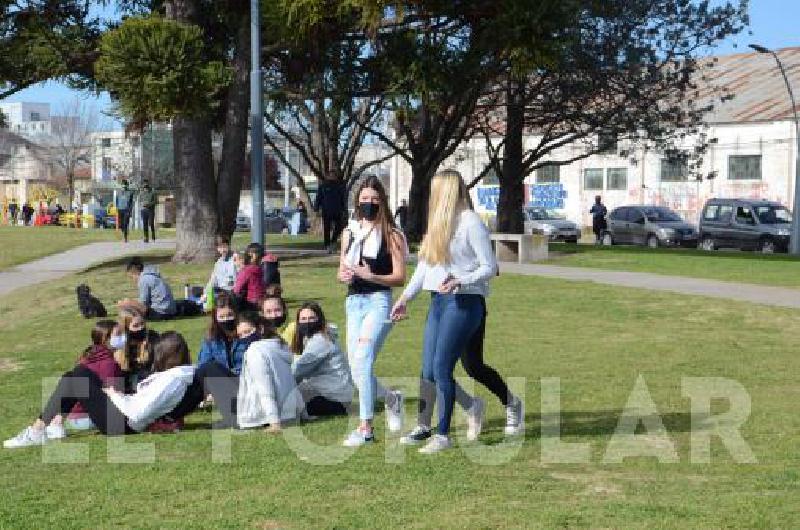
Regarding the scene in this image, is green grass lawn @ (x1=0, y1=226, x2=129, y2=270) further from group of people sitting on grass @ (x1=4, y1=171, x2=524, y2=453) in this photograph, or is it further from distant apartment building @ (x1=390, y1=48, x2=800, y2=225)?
group of people sitting on grass @ (x1=4, y1=171, x2=524, y2=453)

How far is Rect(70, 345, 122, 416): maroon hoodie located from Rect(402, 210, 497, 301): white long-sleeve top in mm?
2645

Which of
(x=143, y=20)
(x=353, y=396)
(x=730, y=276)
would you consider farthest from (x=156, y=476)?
(x=730, y=276)

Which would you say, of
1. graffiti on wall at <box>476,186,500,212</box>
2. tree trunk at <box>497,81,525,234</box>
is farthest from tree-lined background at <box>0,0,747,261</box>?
graffiti on wall at <box>476,186,500,212</box>

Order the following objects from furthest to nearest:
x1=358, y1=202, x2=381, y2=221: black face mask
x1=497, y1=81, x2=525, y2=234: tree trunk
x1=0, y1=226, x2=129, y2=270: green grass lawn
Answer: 1. x1=497, y1=81, x2=525, y2=234: tree trunk
2. x1=0, y1=226, x2=129, y2=270: green grass lawn
3. x1=358, y1=202, x2=381, y2=221: black face mask

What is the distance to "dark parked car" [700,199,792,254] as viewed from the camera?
37.8 meters

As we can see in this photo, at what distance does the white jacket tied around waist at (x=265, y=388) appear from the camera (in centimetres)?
836

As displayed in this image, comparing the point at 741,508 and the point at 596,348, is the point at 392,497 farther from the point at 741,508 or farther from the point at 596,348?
the point at 596,348

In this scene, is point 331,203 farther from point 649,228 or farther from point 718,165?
point 718,165

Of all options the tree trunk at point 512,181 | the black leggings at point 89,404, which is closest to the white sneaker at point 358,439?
the black leggings at point 89,404

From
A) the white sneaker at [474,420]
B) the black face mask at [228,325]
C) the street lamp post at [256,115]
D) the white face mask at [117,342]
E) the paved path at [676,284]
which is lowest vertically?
the paved path at [676,284]

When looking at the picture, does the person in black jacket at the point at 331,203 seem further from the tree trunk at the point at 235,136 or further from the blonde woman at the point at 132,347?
the blonde woman at the point at 132,347

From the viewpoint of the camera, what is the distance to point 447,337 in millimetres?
7301

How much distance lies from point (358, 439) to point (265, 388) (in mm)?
953

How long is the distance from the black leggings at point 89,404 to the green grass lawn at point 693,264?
14.0 metres
